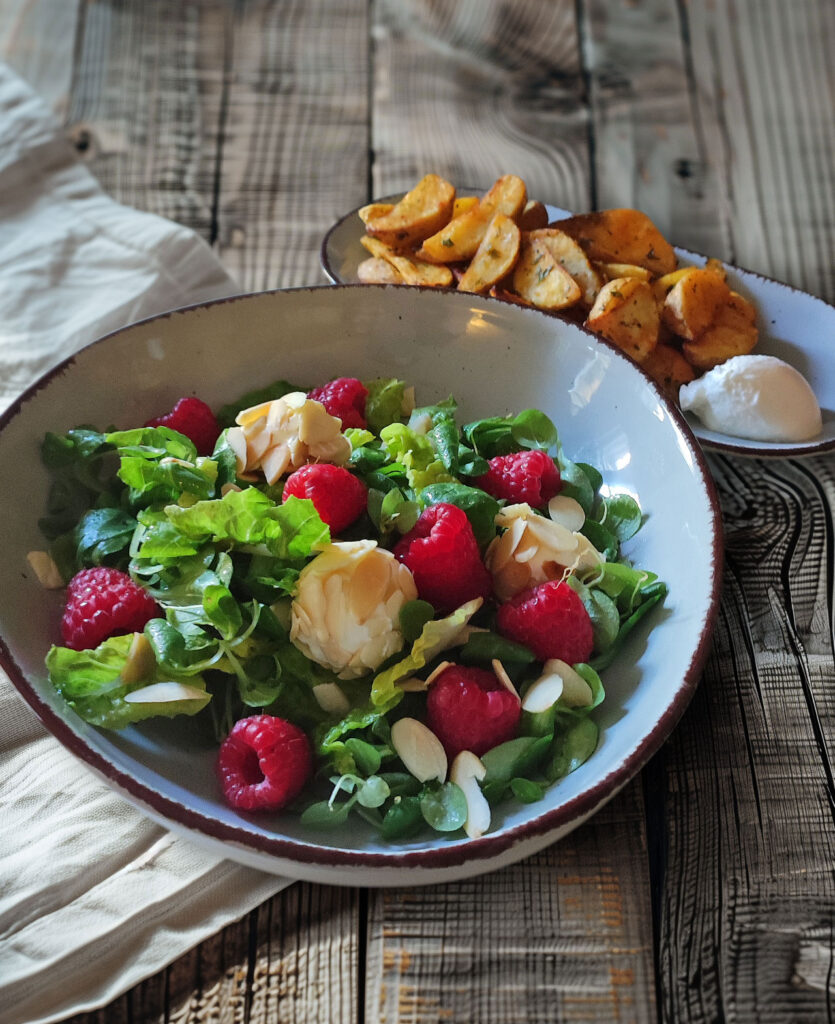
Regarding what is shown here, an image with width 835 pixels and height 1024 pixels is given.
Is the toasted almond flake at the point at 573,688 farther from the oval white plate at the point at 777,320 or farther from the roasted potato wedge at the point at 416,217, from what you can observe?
the roasted potato wedge at the point at 416,217

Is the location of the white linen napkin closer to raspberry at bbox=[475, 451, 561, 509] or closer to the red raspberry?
the red raspberry

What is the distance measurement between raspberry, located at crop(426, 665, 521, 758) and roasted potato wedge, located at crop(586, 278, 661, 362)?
0.52 m

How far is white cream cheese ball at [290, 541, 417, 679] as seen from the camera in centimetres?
86

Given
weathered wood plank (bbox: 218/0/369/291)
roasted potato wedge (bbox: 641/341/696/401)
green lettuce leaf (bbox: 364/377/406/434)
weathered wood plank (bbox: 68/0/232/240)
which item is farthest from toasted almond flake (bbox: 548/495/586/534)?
weathered wood plank (bbox: 68/0/232/240)

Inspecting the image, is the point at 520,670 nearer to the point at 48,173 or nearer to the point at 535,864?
the point at 535,864

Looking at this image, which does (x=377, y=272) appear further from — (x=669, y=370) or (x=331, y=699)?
(x=331, y=699)

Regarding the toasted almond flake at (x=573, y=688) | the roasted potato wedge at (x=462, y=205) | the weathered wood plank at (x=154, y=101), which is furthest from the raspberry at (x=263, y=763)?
the weathered wood plank at (x=154, y=101)

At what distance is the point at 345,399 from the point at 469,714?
417 millimetres

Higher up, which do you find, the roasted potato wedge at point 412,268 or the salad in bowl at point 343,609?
the roasted potato wedge at point 412,268

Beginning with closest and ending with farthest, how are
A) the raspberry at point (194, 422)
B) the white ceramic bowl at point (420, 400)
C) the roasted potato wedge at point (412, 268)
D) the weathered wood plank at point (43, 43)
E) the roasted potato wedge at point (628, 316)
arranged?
the white ceramic bowl at point (420, 400), the raspberry at point (194, 422), the roasted potato wedge at point (628, 316), the roasted potato wedge at point (412, 268), the weathered wood plank at point (43, 43)

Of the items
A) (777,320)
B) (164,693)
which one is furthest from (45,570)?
(777,320)

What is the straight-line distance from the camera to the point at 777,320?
4.45 feet

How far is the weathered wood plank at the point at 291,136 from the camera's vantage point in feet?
5.39

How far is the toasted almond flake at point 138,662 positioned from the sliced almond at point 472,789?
26cm
